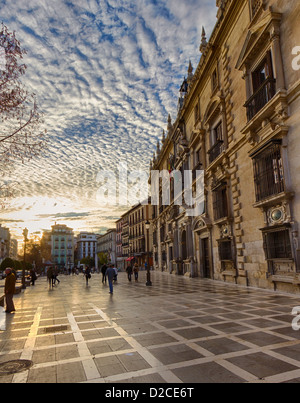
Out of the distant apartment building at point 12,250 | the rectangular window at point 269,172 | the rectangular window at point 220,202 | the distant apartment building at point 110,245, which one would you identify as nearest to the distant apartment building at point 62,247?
the distant apartment building at point 12,250

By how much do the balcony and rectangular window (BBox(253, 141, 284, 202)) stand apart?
5.97ft

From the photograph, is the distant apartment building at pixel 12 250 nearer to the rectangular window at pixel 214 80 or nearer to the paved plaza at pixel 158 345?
the rectangular window at pixel 214 80

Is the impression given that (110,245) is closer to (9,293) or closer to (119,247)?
(119,247)

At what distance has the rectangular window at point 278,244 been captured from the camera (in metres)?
10.4

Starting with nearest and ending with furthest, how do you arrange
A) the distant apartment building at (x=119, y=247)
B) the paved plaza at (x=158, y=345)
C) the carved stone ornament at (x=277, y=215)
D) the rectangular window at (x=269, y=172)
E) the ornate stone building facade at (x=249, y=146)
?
the paved plaza at (x=158, y=345), the ornate stone building facade at (x=249, y=146), the carved stone ornament at (x=277, y=215), the rectangular window at (x=269, y=172), the distant apartment building at (x=119, y=247)

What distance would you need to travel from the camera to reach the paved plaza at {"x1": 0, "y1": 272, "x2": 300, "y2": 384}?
3.62 m

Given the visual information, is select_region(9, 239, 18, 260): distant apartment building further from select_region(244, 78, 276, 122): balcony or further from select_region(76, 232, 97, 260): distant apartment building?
select_region(244, 78, 276, 122): balcony

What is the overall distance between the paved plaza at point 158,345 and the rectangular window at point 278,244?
2.48 meters

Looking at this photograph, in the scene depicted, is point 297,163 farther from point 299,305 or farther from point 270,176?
point 299,305

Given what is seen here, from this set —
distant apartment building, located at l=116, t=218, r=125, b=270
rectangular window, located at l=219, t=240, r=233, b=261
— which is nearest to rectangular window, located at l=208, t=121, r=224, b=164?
rectangular window, located at l=219, t=240, r=233, b=261

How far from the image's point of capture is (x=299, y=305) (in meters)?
8.07

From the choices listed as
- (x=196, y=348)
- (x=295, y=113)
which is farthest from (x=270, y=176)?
(x=196, y=348)

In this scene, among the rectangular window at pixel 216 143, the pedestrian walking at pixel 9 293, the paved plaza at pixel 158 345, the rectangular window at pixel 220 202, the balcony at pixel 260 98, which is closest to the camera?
the paved plaza at pixel 158 345

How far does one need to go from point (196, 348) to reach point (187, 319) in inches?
89.7
